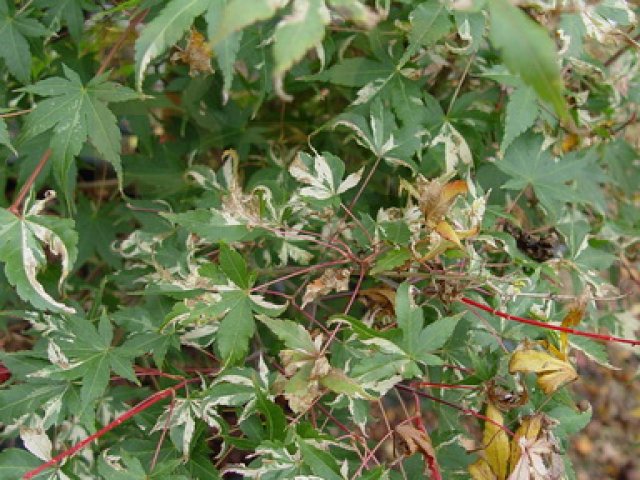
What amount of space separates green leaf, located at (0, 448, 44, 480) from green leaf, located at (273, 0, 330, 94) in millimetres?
775

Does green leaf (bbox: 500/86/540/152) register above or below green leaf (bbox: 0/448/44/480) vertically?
above

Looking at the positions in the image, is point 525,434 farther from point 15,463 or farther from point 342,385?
point 15,463

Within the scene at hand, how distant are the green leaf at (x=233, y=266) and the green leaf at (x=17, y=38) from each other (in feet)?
1.76

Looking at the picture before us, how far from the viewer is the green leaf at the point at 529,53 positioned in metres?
0.69

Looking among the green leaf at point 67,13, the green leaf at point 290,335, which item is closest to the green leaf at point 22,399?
the green leaf at point 290,335

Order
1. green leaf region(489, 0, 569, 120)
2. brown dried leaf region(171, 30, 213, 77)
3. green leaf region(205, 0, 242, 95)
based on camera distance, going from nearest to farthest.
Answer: green leaf region(489, 0, 569, 120)
green leaf region(205, 0, 242, 95)
brown dried leaf region(171, 30, 213, 77)

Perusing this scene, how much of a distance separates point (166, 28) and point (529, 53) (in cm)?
54

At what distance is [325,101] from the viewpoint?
74.4 inches

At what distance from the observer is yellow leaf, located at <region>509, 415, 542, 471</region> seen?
109cm

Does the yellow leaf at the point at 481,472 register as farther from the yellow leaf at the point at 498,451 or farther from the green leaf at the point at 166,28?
the green leaf at the point at 166,28

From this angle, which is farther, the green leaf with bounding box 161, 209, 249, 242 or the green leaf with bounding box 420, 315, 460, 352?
the green leaf with bounding box 161, 209, 249, 242

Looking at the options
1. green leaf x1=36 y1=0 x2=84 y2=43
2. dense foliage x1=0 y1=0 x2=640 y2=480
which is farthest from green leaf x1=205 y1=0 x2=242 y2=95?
green leaf x1=36 y1=0 x2=84 y2=43

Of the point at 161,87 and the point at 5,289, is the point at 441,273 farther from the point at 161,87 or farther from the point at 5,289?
the point at 161,87

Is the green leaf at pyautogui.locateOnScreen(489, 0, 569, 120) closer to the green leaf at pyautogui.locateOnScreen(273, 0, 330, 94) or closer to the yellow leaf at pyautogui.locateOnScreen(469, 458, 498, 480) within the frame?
the green leaf at pyautogui.locateOnScreen(273, 0, 330, 94)
